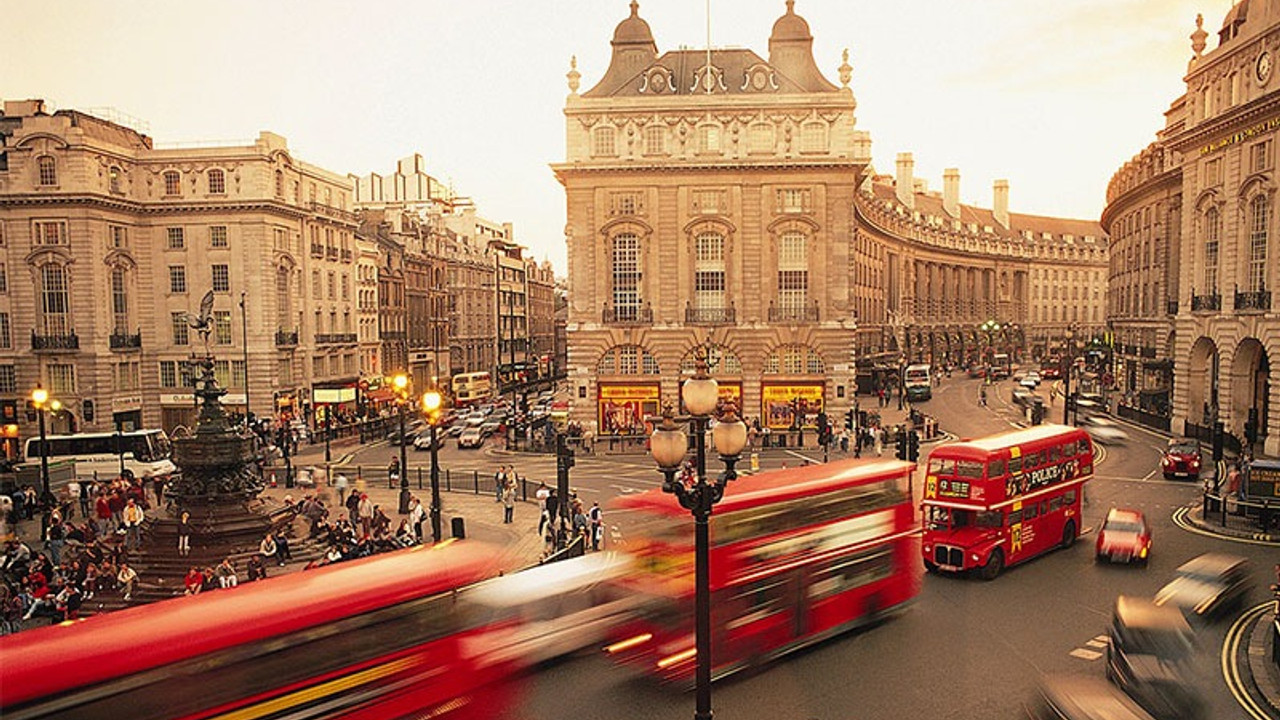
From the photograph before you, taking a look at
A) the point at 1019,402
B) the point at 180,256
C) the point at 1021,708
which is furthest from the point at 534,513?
the point at 1019,402

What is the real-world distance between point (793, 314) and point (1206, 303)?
20474 millimetres

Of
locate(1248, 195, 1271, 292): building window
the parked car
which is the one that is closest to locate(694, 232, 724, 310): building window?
the parked car

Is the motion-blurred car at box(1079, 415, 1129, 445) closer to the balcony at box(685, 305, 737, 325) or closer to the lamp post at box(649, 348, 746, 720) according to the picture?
the balcony at box(685, 305, 737, 325)

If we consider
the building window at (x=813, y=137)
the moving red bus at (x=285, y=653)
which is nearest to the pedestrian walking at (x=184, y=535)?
the moving red bus at (x=285, y=653)

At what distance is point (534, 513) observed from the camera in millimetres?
31406

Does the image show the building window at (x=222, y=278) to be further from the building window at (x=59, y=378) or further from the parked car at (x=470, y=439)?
the parked car at (x=470, y=439)

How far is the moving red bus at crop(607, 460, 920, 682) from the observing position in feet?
47.9

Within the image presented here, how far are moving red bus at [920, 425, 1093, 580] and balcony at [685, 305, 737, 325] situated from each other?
30540mm

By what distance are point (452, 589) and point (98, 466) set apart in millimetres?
36248

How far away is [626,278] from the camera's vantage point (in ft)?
175

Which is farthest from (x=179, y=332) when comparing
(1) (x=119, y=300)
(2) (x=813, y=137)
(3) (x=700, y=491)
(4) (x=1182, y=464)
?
(3) (x=700, y=491)

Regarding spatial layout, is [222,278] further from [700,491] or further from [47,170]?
[700,491]

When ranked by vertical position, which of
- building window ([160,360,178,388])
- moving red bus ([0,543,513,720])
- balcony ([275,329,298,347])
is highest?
balcony ([275,329,298,347])

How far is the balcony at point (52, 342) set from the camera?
52531 mm
